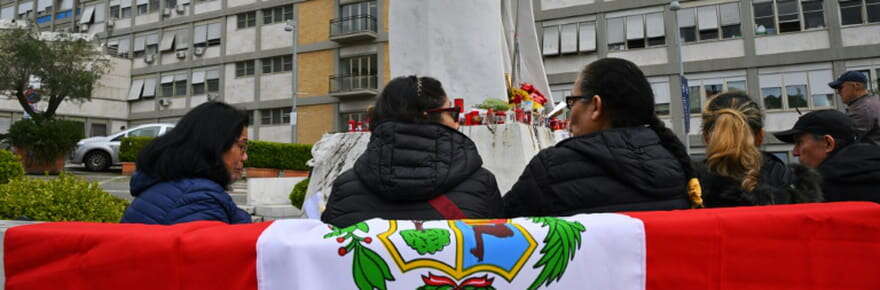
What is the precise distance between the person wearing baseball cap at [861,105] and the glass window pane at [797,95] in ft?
64.0

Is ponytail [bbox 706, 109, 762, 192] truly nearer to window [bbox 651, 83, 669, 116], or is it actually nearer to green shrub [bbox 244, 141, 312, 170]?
green shrub [bbox 244, 141, 312, 170]

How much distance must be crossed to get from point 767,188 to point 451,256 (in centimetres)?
118

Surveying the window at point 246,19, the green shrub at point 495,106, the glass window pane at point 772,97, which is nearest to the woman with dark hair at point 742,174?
the green shrub at point 495,106

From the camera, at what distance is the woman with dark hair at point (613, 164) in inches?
66.0

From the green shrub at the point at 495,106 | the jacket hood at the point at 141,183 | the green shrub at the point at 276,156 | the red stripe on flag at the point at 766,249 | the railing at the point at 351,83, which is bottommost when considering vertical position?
the red stripe on flag at the point at 766,249

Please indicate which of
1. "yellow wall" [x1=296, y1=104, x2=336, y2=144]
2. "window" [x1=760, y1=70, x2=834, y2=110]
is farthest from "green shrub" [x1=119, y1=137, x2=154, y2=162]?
"window" [x1=760, y1=70, x2=834, y2=110]

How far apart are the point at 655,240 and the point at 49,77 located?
29048mm

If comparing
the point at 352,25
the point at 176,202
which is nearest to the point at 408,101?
the point at 176,202

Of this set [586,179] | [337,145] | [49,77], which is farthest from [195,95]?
[586,179]

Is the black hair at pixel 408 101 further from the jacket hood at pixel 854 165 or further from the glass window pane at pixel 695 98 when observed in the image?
the glass window pane at pixel 695 98

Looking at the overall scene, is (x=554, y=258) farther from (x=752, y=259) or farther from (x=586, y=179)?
(x=752, y=259)

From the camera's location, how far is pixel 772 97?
2162cm

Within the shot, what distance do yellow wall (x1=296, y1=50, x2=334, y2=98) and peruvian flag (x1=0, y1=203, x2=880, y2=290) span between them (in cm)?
2756

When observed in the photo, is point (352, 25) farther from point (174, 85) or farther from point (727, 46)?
point (727, 46)
